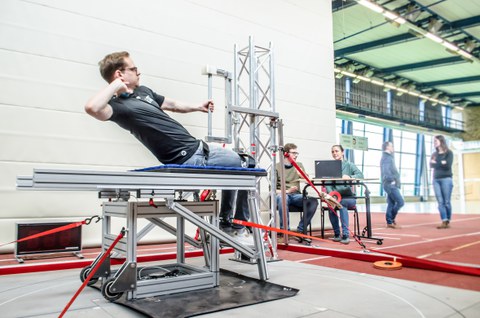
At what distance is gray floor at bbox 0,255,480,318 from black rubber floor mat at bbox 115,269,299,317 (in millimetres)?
53

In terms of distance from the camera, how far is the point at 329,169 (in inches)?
191

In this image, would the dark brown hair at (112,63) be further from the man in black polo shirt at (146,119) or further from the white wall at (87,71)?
the white wall at (87,71)

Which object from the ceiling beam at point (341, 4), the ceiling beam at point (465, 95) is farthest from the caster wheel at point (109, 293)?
the ceiling beam at point (465, 95)

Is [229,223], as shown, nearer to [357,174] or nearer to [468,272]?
[468,272]

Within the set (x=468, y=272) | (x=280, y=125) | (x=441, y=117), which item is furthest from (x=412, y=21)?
(x=441, y=117)

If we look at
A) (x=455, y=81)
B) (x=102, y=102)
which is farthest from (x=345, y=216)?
(x=455, y=81)

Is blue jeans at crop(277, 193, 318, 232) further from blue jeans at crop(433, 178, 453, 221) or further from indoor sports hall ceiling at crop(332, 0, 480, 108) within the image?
indoor sports hall ceiling at crop(332, 0, 480, 108)

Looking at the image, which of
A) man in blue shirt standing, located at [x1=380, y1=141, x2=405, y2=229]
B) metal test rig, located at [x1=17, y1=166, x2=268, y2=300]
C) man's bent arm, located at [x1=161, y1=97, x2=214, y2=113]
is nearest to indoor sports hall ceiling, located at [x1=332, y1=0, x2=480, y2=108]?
man in blue shirt standing, located at [x1=380, y1=141, x2=405, y2=229]

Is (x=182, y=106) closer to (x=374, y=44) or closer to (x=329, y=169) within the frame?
(x=329, y=169)

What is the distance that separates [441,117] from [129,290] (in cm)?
2342

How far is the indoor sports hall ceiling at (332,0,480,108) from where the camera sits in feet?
33.3

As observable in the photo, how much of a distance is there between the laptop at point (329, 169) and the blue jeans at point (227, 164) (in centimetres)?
200

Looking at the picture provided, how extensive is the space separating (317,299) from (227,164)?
3.46 ft

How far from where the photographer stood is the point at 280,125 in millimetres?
4066
